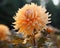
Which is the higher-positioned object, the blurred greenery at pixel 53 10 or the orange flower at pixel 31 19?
the blurred greenery at pixel 53 10

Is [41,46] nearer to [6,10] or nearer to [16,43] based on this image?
[16,43]

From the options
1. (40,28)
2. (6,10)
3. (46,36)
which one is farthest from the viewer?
(6,10)

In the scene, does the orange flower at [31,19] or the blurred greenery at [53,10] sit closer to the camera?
the orange flower at [31,19]

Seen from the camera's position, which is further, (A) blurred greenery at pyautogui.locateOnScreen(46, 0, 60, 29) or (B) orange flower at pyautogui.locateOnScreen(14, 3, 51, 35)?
(A) blurred greenery at pyautogui.locateOnScreen(46, 0, 60, 29)

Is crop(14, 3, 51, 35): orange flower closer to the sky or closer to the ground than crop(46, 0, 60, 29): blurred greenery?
closer to the ground

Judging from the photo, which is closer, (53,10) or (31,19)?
(31,19)

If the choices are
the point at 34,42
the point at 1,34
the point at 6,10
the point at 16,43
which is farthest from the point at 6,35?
the point at 6,10

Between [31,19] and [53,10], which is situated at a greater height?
[53,10]

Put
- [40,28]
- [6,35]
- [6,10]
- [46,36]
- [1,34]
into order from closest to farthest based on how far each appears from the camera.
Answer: [40,28] < [46,36] < [1,34] < [6,35] < [6,10]
